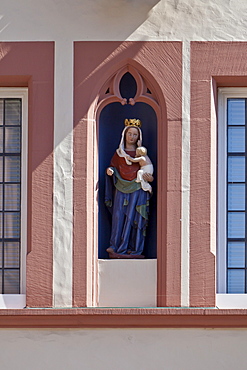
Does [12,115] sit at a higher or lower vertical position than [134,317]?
higher

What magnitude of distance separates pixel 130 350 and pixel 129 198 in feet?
4.97

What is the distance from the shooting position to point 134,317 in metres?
13.4

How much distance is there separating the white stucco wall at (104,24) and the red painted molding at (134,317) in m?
1.58

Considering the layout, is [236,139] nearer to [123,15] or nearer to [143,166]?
[143,166]

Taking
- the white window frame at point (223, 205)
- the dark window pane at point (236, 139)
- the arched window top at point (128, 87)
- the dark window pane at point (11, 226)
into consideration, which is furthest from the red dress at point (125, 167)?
the dark window pane at point (11, 226)

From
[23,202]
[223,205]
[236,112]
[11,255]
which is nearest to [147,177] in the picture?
[223,205]

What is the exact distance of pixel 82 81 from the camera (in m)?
14.0

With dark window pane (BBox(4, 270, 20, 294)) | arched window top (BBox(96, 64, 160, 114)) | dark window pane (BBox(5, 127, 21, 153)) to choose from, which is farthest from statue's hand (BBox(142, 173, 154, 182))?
dark window pane (BBox(4, 270, 20, 294))

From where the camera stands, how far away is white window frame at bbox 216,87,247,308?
13.9 m

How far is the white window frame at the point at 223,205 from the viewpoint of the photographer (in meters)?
13.9

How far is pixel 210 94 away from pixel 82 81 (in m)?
1.26

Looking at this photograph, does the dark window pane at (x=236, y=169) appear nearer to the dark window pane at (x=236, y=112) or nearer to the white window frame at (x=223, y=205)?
the white window frame at (x=223, y=205)

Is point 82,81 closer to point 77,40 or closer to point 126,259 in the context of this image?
point 77,40

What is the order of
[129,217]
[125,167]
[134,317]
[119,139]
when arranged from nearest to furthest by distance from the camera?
[134,317] → [129,217] → [125,167] → [119,139]
